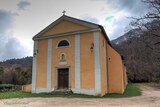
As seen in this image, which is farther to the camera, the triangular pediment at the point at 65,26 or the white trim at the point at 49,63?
the white trim at the point at 49,63

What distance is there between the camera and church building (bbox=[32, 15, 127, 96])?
19.2 meters

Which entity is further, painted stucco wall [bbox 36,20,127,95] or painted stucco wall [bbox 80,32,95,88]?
painted stucco wall [bbox 36,20,127,95]

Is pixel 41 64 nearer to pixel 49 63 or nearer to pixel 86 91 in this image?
pixel 49 63

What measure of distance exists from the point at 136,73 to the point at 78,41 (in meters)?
31.2

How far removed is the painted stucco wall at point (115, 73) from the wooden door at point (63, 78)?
15.1ft

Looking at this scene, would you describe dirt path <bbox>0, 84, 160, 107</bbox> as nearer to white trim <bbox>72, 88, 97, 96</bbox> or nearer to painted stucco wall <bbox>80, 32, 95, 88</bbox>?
white trim <bbox>72, 88, 97, 96</bbox>

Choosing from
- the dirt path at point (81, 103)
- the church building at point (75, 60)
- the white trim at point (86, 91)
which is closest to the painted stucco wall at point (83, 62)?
the church building at point (75, 60)

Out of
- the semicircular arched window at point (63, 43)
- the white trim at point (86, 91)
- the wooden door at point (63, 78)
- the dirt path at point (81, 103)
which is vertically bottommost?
the dirt path at point (81, 103)

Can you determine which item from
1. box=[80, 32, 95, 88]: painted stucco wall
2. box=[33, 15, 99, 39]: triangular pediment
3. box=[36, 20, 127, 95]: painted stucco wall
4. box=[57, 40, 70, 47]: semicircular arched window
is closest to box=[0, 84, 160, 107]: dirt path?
box=[80, 32, 95, 88]: painted stucco wall

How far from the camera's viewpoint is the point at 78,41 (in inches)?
800

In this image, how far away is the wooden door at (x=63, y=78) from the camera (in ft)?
66.9

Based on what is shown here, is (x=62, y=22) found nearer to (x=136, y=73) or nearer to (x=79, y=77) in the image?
(x=79, y=77)

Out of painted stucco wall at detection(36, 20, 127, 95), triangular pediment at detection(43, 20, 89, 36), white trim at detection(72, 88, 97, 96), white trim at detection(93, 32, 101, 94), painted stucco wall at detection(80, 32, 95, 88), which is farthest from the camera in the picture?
triangular pediment at detection(43, 20, 89, 36)

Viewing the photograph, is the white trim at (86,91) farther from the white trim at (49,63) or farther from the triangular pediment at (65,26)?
the triangular pediment at (65,26)
